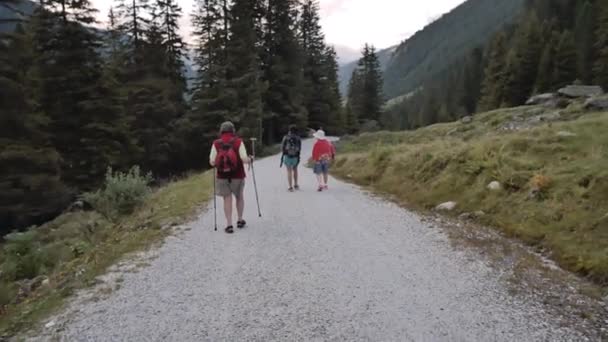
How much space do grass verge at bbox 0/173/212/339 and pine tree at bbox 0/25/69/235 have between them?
309 cm

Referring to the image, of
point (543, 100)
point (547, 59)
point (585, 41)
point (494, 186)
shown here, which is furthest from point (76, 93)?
point (585, 41)

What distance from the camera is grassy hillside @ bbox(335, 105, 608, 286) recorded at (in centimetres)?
576

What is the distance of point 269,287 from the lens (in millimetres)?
4750

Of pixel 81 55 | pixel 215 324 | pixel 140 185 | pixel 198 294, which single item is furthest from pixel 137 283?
pixel 81 55

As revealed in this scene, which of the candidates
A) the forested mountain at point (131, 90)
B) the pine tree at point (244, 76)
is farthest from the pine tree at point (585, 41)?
the pine tree at point (244, 76)

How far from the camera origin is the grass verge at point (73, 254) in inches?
174

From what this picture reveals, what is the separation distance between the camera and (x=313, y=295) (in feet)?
14.8

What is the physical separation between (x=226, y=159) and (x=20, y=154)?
1225 cm

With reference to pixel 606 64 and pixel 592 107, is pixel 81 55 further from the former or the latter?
pixel 606 64

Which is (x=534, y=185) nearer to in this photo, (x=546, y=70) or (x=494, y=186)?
(x=494, y=186)

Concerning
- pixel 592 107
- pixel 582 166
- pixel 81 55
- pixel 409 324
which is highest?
pixel 81 55

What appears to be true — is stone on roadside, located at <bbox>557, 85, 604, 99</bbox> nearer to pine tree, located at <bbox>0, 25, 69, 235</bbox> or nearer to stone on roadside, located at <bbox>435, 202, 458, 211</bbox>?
stone on roadside, located at <bbox>435, 202, 458, 211</bbox>

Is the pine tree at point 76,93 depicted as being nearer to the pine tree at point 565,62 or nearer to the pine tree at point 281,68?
the pine tree at point 281,68

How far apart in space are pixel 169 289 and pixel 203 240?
221 cm
